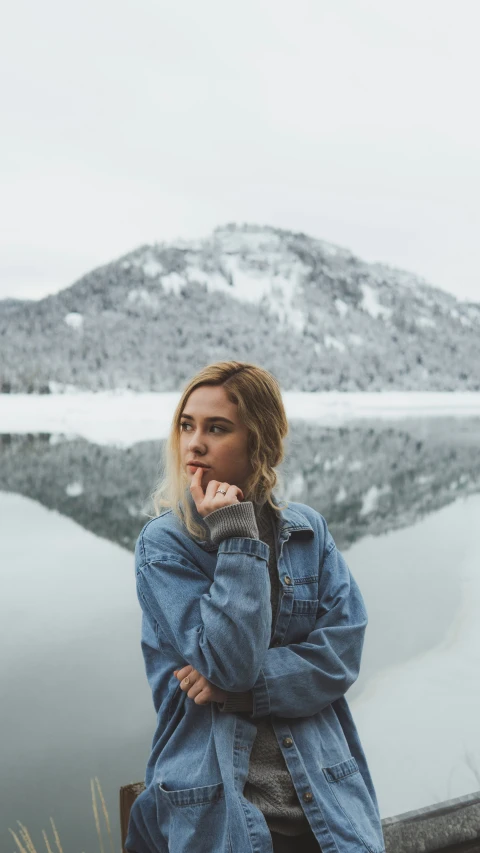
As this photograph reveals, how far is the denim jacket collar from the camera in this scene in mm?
919

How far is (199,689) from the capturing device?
0.83 metres

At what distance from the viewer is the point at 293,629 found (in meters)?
0.94

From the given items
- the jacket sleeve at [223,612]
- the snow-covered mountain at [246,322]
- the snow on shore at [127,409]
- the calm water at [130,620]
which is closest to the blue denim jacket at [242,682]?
the jacket sleeve at [223,612]

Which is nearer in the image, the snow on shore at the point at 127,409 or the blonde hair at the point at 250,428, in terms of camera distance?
the blonde hair at the point at 250,428

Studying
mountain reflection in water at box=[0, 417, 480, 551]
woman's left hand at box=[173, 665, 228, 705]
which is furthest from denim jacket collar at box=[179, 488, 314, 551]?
mountain reflection in water at box=[0, 417, 480, 551]

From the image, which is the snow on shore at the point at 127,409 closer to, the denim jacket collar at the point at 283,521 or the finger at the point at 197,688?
the denim jacket collar at the point at 283,521

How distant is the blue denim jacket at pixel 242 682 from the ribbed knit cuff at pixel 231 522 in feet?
0.04

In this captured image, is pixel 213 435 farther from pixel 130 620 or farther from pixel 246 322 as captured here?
pixel 246 322

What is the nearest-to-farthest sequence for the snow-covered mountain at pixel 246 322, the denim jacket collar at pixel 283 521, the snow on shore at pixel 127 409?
1. the denim jacket collar at pixel 283 521
2. the snow on shore at pixel 127 409
3. the snow-covered mountain at pixel 246 322

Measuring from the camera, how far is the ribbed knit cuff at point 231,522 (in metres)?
0.84

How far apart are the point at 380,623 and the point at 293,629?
21.1 ft

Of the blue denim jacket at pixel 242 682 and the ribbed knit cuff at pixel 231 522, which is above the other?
the ribbed knit cuff at pixel 231 522

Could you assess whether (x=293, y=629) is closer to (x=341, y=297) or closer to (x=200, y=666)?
(x=200, y=666)

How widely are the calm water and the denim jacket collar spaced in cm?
17
